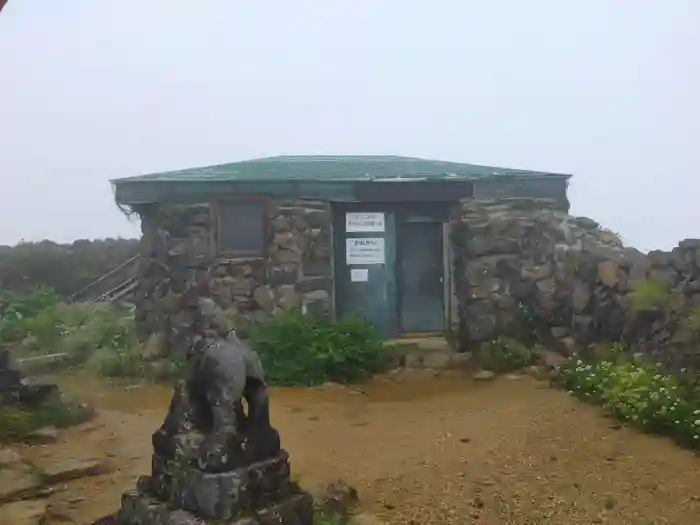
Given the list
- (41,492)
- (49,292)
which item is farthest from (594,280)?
(49,292)

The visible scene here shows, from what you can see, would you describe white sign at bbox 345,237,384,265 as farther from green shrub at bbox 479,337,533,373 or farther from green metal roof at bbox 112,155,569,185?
green shrub at bbox 479,337,533,373

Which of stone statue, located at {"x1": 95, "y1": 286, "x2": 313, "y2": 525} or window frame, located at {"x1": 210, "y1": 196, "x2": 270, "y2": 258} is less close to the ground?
window frame, located at {"x1": 210, "y1": 196, "x2": 270, "y2": 258}

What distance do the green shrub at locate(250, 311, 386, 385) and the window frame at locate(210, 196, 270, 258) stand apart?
114 cm

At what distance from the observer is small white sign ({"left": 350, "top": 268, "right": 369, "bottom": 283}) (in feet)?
37.4

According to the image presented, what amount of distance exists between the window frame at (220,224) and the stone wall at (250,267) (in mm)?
32

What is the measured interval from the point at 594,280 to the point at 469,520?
5499 mm

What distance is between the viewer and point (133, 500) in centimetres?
439

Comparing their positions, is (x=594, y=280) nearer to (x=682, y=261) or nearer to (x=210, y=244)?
(x=682, y=261)

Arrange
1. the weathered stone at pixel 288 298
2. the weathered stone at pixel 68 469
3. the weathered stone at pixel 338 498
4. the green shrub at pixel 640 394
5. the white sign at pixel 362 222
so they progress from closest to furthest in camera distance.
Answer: the weathered stone at pixel 338 498
the weathered stone at pixel 68 469
the green shrub at pixel 640 394
the weathered stone at pixel 288 298
the white sign at pixel 362 222

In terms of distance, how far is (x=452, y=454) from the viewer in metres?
6.71

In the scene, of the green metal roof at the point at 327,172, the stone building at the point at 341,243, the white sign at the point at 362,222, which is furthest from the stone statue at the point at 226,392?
the white sign at the point at 362,222

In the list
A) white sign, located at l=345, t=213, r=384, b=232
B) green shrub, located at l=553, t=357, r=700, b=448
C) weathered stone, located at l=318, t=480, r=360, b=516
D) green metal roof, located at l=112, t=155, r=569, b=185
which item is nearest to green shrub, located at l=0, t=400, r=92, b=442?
weathered stone, located at l=318, t=480, r=360, b=516

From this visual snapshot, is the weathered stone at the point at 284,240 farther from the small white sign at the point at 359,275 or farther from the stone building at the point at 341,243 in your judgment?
the small white sign at the point at 359,275

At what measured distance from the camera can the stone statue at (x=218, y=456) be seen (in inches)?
162
